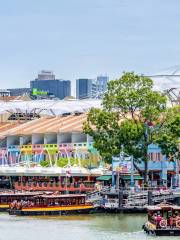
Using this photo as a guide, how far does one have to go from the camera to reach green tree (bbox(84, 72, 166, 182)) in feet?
274

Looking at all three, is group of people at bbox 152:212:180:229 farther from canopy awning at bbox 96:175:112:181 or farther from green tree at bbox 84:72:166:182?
canopy awning at bbox 96:175:112:181

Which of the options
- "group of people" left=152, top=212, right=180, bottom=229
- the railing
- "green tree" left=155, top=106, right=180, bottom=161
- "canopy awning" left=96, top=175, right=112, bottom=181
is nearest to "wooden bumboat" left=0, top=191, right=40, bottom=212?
the railing

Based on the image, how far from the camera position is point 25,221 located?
71.8 m

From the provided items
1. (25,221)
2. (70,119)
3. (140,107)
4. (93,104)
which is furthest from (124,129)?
(93,104)

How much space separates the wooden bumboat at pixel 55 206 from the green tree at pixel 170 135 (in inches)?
372

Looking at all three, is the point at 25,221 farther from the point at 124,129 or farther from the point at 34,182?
the point at 34,182

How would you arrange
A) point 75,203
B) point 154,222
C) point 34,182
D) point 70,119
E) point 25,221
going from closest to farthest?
point 154,222 < point 25,221 < point 75,203 < point 34,182 < point 70,119

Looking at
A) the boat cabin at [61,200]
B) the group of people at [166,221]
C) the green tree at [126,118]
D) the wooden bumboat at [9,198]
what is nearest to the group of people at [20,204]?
the boat cabin at [61,200]

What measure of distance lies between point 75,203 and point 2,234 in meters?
14.8

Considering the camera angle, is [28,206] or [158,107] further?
[158,107]

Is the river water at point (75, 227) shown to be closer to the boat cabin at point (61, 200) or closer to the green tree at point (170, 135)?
the boat cabin at point (61, 200)

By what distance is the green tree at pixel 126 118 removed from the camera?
274 feet

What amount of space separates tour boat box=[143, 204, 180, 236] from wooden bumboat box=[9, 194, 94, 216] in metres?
13.6

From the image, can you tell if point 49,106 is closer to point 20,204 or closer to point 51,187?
point 51,187
